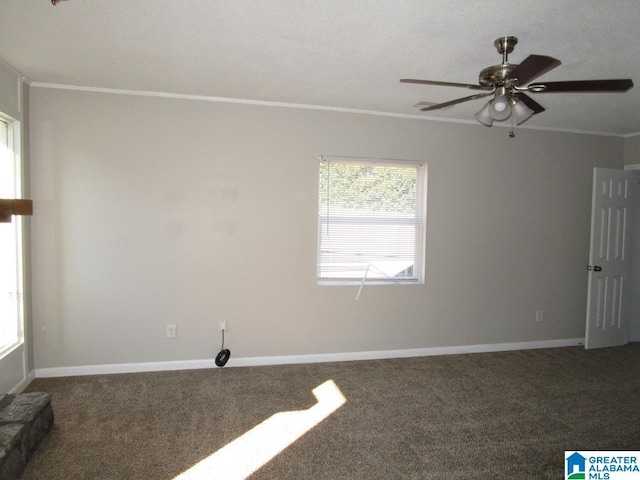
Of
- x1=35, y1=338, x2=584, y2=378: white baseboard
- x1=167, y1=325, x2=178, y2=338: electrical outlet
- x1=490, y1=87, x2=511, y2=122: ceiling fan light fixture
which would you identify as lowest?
x1=35, y1=338, x2=584, y2=378: white baseboard

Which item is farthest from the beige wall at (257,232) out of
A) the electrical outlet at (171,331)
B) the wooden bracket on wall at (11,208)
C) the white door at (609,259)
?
the wooden bracket on wall at (11,208)

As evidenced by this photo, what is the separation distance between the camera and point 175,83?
3.09 meters

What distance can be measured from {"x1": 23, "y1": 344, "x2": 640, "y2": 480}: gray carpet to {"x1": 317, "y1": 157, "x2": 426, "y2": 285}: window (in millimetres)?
911

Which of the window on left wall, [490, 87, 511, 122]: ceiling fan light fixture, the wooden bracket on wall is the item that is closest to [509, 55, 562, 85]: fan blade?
[490, 87, 511, 122]: ceiling fan light fixture

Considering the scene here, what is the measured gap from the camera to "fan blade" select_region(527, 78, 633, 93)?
183cm

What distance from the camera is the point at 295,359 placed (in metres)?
3.71

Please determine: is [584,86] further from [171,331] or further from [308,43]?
[171,331]

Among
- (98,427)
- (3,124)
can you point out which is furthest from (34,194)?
(98,427)

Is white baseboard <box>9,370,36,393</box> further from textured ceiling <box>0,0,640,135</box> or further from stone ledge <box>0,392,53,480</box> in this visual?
textured ceiling <box>0,0,640,135</box>

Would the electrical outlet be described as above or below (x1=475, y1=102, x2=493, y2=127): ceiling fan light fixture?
below

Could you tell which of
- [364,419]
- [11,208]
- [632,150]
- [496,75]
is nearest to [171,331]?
[364,419]

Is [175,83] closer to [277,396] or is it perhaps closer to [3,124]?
[3,124]

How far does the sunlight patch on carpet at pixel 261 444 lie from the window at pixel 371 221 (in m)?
1.34

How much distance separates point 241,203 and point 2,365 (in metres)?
2.10
